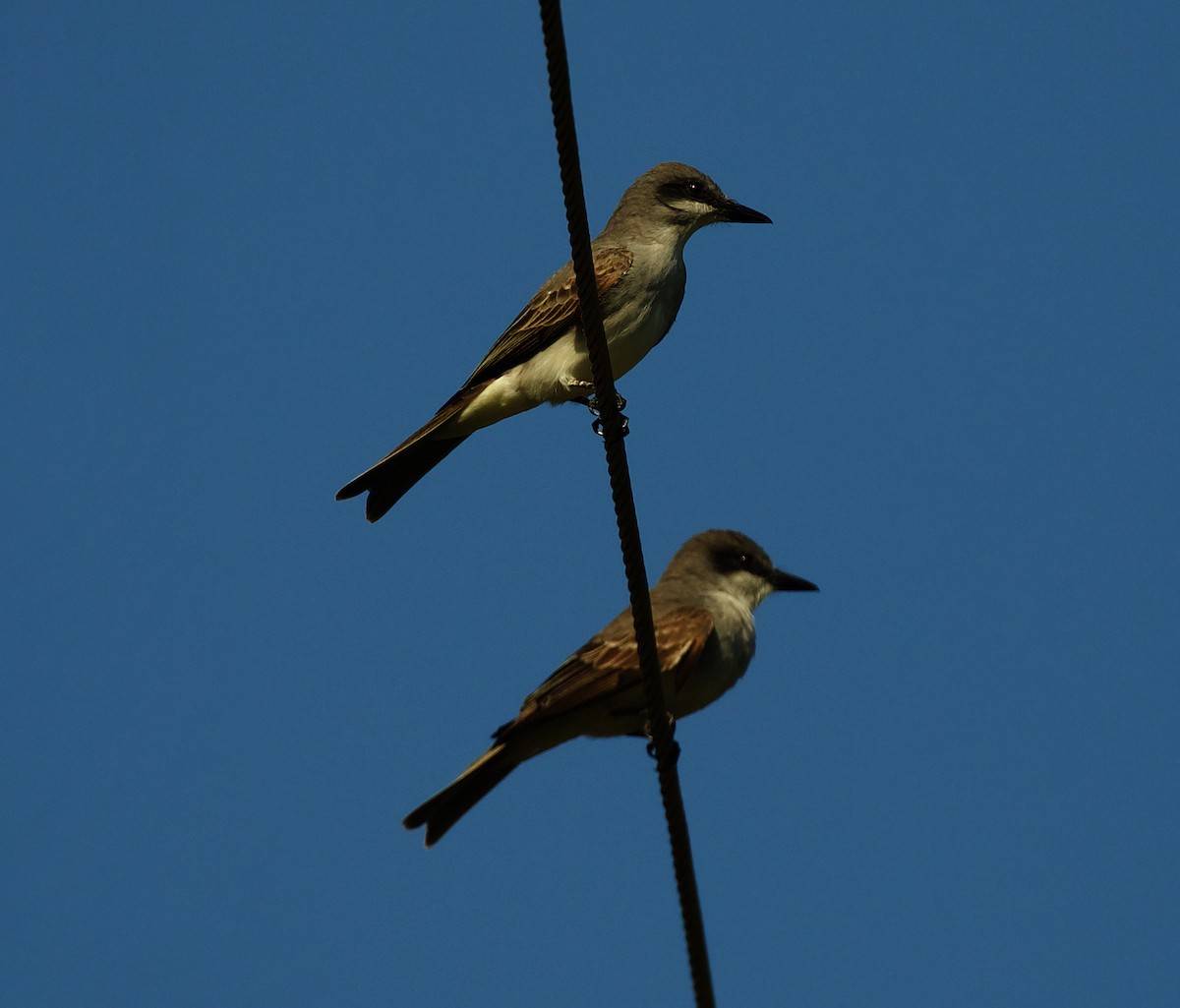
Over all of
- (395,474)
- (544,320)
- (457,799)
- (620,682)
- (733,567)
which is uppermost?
(544,320)

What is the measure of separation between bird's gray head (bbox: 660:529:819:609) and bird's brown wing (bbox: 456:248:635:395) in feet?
4.35

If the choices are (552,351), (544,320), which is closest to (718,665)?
(552,351)

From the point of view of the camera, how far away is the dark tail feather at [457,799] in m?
5.29

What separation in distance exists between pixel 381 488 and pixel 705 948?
11.6ft

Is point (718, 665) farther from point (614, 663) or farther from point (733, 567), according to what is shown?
point (733, 567)

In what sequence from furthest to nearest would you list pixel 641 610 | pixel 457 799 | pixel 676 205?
pixel 676 205 < pixel 457 799 < pixel 641 610

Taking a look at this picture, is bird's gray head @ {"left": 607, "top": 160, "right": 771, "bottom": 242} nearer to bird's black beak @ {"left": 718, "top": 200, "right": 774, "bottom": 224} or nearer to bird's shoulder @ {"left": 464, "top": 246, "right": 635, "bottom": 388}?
bird's black beak @ {"left": 718, "top": 200, "right": 774, "bottom": 224}

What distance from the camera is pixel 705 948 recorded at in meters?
4.46

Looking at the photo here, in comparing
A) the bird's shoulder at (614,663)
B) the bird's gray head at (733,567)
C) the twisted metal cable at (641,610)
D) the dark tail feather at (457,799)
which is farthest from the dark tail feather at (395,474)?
the twisted metal cable at (641,610)

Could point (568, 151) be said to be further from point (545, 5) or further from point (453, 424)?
point (453, 424)

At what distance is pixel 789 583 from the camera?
6922 millimetres

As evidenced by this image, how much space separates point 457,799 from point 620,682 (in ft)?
2.56

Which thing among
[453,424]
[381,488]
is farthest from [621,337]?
[381,488]

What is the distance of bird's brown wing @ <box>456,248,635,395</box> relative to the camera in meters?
7.28
